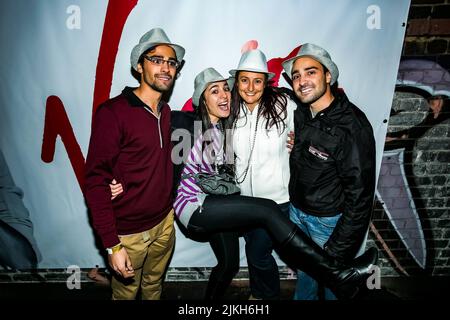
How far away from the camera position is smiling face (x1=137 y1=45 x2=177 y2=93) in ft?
6.51

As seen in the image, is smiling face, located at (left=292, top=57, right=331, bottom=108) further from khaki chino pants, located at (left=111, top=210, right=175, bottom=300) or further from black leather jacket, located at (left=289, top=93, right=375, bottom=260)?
khaki chino pants, located at (left=111, top=210, right=175, bottom=300)

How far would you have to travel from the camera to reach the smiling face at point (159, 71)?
198 centimetres

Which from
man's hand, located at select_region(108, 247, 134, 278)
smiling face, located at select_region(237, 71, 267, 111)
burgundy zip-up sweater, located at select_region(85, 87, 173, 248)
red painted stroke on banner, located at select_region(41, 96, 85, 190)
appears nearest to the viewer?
burgundy zip-up sweater, located at select_region(85, 87, 173, 248)

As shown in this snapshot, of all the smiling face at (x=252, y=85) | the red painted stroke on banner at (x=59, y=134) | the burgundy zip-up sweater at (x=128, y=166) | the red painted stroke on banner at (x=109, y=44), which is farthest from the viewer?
the red painted stroke on banner at (x=59, y=134)

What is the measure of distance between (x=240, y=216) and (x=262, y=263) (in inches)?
23.3

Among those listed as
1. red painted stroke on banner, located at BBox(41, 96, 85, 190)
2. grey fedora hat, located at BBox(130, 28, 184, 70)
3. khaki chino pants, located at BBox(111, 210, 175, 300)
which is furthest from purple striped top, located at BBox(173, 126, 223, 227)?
red painted stroke on banner, located at BBox(41, 96, 85, 190)

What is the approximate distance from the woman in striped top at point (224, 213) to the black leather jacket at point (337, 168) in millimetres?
160

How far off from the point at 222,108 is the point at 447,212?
8.15 ft

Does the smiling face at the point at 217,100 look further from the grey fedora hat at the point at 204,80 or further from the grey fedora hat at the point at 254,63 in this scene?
the grey fedora hat at the point at 254,63

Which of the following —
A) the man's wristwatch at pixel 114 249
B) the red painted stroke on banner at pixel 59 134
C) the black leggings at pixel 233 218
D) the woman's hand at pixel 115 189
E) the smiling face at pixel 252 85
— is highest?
the smiling face at pixel 252 85

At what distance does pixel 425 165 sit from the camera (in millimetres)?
2777

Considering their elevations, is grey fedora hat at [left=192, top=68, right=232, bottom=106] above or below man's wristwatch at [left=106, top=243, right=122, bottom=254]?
above

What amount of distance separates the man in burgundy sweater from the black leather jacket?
1.00 meters

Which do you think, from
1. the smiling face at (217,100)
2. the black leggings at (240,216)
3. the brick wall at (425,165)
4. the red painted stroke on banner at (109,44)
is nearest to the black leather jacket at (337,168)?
the black leggings at (240,216)
